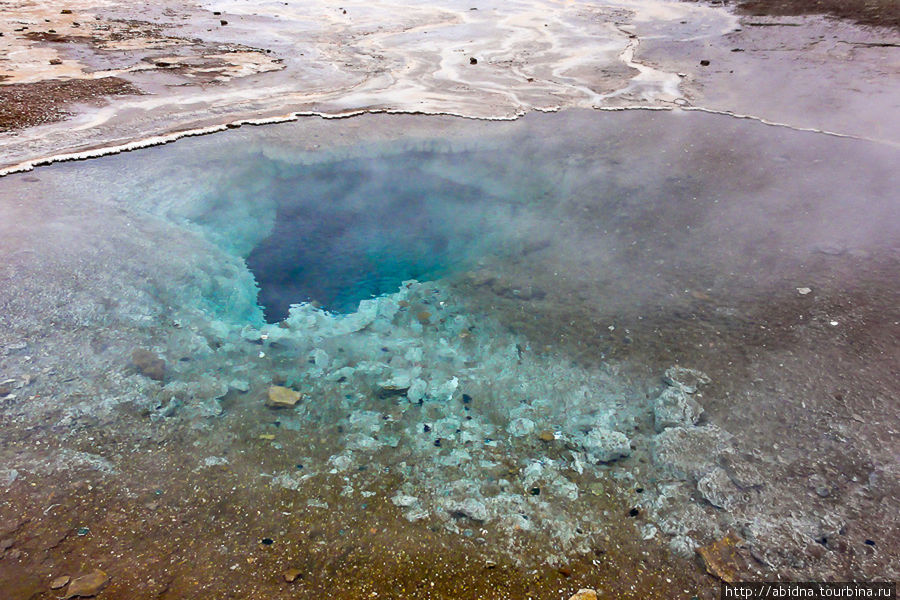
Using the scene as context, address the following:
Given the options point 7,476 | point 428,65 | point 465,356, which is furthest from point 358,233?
point 428,65

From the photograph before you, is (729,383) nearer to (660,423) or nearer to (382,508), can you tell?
(660,423)

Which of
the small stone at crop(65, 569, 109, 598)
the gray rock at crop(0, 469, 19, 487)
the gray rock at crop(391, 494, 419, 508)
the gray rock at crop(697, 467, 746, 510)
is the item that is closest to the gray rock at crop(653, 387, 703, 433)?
the gray rock at crop(697, 467, 746, 510)

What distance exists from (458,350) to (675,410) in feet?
6.72

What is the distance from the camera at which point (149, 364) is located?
462 cm

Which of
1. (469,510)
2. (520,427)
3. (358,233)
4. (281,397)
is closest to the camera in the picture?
(469,510)

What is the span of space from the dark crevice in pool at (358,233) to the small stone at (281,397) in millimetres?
1313

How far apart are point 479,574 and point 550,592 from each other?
45 centimetres

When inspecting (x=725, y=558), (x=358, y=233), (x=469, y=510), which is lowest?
(x=725, y=558)

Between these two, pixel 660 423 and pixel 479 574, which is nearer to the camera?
pixel 479 574

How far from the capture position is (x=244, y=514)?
348 cm

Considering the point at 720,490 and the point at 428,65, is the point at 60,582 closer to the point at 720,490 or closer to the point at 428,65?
the point at 720,490

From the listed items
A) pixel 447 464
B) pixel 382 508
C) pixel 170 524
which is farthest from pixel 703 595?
pixel 170 524

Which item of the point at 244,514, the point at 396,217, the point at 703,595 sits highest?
the point at 396,217

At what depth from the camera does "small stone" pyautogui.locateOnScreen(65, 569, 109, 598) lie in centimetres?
295
